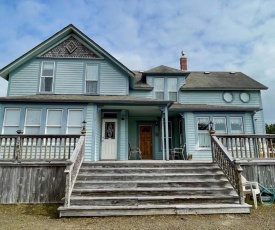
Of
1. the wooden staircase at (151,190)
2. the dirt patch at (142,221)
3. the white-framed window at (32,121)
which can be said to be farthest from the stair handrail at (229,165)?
the white-framed window at (32,121)

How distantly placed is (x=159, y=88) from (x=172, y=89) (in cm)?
88

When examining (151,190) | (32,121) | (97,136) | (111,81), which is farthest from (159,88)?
(151,190)

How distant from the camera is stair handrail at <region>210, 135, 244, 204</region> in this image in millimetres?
5518

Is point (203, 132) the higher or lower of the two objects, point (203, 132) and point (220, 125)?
the lower

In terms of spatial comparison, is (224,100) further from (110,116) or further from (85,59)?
(85,59)

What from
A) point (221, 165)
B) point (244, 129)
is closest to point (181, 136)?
point (244, 129)

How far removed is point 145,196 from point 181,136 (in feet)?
25.9

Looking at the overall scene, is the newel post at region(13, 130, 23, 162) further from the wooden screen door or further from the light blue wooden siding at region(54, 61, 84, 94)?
the wooden screen door

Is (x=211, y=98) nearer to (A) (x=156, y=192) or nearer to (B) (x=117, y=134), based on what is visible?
(B) (x=117, y=134)

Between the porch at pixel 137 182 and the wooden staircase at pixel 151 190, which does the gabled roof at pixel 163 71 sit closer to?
the porch at pixel 137 182

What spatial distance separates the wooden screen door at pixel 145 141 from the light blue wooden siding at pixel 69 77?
451cm

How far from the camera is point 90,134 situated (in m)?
10.2

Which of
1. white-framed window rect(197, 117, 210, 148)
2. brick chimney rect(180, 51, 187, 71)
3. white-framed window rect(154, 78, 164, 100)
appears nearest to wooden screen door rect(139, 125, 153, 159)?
white-framed window rect(154, 78, 164, 100)

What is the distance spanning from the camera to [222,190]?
5.73m
